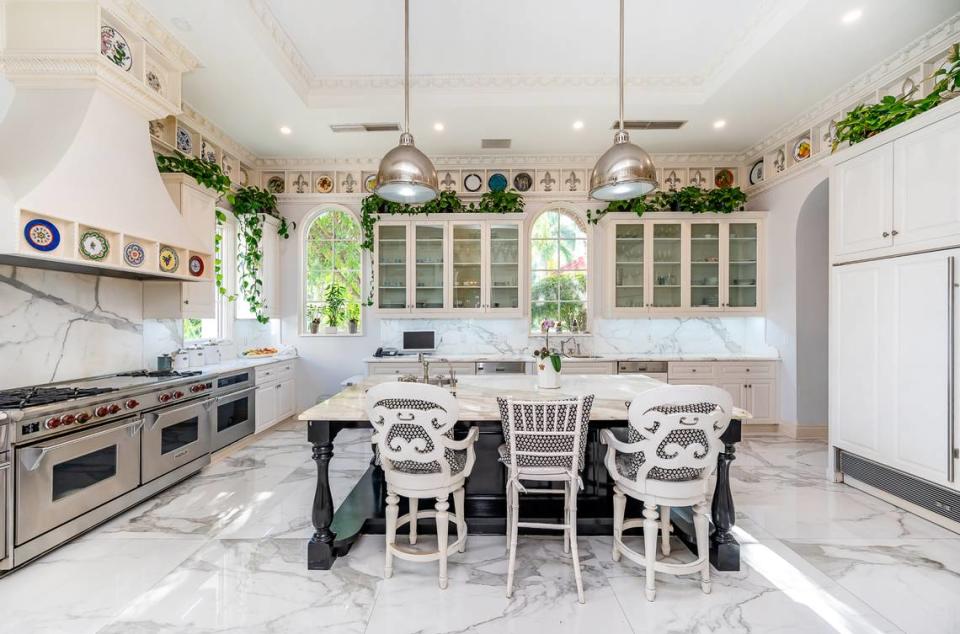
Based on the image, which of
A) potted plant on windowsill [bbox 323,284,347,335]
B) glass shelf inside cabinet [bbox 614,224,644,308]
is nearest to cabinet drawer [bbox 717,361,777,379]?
glass shelf inside cabinet [bbox 614,224,644,308]

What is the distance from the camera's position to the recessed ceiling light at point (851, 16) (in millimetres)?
2895

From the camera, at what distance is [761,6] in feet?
10.1

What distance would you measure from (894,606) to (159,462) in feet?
14.8

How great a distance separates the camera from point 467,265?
5293mm

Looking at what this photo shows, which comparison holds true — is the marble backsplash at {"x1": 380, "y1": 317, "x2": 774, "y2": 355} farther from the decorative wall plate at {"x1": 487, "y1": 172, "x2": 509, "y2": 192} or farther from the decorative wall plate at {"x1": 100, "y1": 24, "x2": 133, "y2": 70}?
the decorative wall plate at {"x1": 100, "y1": 24, "x2": 133, "y2": 70}

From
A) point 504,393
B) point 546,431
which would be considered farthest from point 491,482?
point 546,431

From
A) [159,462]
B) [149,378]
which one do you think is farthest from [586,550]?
[149,378]

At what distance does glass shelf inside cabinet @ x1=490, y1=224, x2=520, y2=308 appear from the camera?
526 cm

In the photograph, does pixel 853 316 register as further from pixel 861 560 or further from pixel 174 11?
pixel 174 11

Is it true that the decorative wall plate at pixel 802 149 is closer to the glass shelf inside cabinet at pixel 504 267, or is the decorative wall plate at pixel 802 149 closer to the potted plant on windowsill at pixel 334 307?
the glass shelf inside cabinet at pixel 504 267

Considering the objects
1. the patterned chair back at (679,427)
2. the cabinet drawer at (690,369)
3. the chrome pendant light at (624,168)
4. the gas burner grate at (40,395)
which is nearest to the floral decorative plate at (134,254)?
the gas burner grate at (40,395)

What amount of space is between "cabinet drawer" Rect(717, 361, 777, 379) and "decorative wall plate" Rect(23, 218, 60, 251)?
19.1 ft

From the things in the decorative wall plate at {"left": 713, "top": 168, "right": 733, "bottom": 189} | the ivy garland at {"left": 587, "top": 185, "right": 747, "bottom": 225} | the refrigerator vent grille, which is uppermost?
the decorative wall plate at {"left": 713, "top": 168, "right": 733, "bottom": 189}

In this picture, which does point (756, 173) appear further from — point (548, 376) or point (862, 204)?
point (548, 376)
